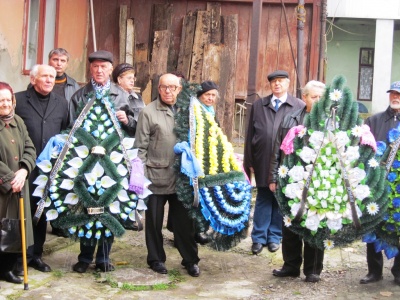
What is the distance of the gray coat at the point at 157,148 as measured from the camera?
6.59 metres

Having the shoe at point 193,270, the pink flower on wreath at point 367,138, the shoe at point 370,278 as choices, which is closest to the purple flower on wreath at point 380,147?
the pink flower on wreath at point 367,138

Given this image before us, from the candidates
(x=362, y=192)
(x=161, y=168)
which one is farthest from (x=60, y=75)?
(x=362, y=192)

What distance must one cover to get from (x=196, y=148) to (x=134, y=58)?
622 centimetres

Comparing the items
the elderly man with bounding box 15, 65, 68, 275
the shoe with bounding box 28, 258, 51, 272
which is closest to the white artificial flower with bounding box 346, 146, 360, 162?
the elderly man with bounding box 15, 65, 68, 275

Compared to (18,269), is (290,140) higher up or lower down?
higher up

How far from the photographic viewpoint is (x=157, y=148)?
6.60 m

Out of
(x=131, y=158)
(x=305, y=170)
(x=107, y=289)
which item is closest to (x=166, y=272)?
(x=107, y=289)

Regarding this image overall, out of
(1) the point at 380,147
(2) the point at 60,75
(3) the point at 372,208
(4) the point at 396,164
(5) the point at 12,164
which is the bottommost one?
(3) the point at 372,208

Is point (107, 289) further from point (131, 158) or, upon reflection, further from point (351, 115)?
point (351, 115)

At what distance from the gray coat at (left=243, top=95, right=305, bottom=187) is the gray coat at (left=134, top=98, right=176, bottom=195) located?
1.29 metres

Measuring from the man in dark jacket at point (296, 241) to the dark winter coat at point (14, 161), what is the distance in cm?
227

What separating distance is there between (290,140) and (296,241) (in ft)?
3.22

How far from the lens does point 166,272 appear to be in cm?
677

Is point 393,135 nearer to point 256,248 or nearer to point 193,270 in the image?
point 256,248
